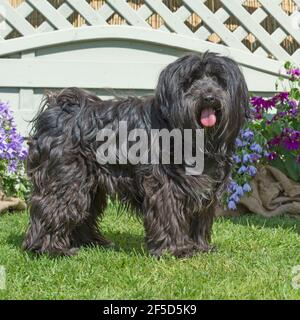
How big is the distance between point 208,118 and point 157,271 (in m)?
0.90

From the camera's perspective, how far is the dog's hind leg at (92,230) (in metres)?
4.58

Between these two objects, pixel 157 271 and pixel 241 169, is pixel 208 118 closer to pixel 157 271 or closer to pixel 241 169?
pixel 157 271

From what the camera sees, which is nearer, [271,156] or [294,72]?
[271,156]

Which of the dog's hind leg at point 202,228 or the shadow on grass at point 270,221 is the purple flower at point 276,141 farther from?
the dog's hind leg at point 202,228

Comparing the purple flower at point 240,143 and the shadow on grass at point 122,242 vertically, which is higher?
the purple flower at point 240,143

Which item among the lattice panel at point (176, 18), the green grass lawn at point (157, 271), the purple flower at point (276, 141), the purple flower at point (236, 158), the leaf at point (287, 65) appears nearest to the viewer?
the green grass lawn at point (157, 271)

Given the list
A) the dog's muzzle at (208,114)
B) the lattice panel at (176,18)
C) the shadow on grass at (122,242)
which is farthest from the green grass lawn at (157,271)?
the lattice panel at (176,18)

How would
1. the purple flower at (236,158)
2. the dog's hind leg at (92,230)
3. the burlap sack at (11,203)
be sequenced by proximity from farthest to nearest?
the burlap sack at (11,203) < the purple flower at (236,158) < the dog's hind leg at (92,230)

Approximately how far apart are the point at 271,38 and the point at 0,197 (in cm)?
322

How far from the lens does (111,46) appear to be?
6824 mm

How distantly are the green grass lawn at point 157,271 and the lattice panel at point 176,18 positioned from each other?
2.72 meters

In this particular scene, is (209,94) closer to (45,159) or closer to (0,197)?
(45,159)

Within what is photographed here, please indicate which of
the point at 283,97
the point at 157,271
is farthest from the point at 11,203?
the point at 283,97

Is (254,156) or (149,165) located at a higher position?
(149,165)
